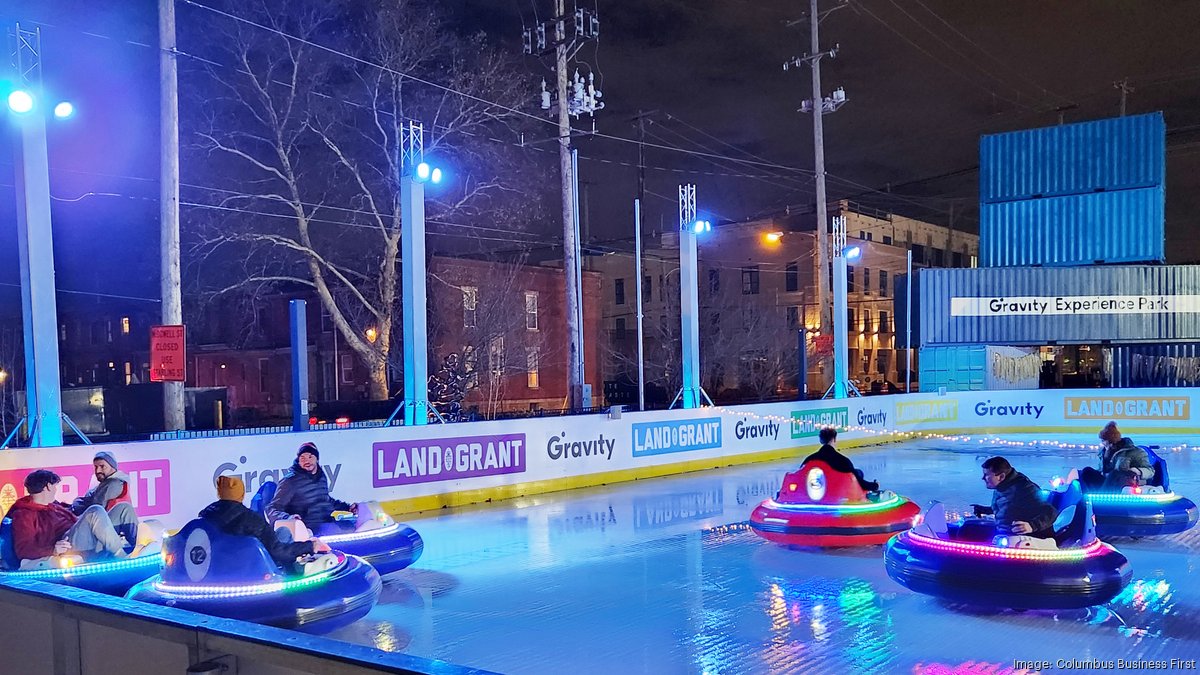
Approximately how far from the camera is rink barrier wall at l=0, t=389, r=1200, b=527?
993 centimetres

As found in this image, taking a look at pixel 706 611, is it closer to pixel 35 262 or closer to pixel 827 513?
pixel 827 513

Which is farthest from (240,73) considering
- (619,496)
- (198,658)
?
(198,658)

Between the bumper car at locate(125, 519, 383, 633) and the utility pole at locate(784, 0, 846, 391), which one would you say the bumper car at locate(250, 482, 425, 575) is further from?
the utility pole at locate(784, 0, 846, 391)

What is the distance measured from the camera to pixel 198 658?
2787mm

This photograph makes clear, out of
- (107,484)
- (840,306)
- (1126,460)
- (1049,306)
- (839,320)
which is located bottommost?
(1126,460)

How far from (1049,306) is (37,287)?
95.3 ft

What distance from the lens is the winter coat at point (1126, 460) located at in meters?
9.73

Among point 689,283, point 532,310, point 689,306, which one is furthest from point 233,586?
point 532,310

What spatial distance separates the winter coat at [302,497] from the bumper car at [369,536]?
9 centimetres

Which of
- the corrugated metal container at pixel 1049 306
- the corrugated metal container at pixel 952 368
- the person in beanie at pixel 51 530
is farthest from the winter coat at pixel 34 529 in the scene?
the corrugated metal container at pixel 952 368

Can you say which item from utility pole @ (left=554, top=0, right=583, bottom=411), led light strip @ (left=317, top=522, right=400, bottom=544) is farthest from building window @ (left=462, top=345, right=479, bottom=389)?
→ led light strip @ (left=317, top=522, right=400, bottom=544)

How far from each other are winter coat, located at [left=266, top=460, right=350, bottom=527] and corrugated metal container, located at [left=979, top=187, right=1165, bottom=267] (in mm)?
28631

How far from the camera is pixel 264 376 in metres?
37.5

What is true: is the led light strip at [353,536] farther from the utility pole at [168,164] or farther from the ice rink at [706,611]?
the utility pole at [168,164]
